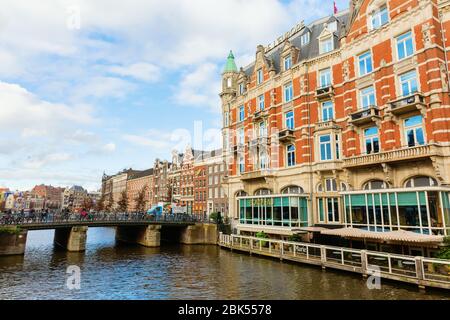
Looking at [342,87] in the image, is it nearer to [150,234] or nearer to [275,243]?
[275,243]

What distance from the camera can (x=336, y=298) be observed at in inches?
574

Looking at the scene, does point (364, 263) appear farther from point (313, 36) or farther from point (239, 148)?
point (313, 36)

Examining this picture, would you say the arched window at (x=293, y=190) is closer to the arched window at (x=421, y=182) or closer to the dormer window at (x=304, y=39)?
the arched window at (x=421, y=182)

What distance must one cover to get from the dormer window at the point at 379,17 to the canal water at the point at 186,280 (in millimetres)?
21382

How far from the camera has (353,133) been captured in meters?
26.9

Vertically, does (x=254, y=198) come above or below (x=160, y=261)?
above

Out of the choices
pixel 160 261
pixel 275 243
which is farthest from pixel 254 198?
pixel 160 261

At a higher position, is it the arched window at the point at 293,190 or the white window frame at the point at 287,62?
the white window frame at the point at 287,62

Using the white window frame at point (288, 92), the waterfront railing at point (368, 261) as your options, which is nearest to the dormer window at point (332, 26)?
the white window frame at point (288, 92)

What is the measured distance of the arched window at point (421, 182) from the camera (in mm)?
21275

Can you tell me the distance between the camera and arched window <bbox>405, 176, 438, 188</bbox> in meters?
21.3

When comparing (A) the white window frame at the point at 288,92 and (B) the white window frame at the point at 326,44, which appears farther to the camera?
(A) the white window frame at the point at 288,92

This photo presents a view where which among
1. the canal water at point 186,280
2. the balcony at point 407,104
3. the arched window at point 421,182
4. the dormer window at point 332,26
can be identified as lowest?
the canal water at point 186,280

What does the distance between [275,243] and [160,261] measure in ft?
34.9
